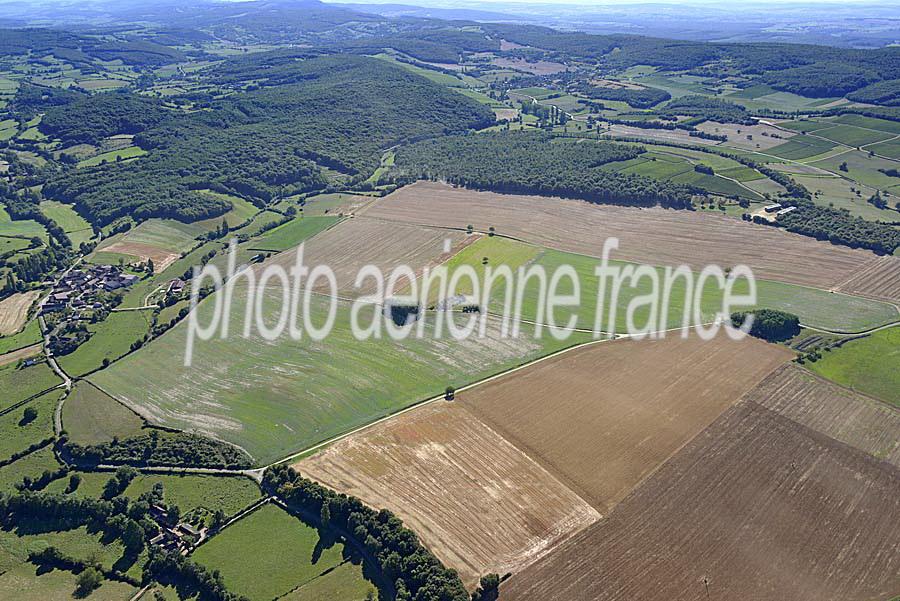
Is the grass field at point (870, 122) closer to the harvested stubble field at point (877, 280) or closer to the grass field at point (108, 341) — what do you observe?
the harvested stubble field at point (877, 280)

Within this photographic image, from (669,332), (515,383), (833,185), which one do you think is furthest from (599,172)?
(515,383)

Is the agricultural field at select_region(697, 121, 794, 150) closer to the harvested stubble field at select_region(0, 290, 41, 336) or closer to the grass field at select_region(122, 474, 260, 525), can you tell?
the grass field at select_region(122, 474, 260, 525)

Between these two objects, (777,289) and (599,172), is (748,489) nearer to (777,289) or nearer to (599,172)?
(777,289)

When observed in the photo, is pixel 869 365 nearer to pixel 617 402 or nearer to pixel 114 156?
pixel 617 402

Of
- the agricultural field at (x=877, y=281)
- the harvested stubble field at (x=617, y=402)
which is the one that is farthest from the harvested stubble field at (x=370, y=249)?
the agricultural field at (x=877, y=281)

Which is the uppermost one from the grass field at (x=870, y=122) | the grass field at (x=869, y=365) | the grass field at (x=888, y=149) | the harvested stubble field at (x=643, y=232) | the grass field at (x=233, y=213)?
the grass field at (x=870, y=122)

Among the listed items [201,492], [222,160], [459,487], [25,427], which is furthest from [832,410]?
[222,160]
